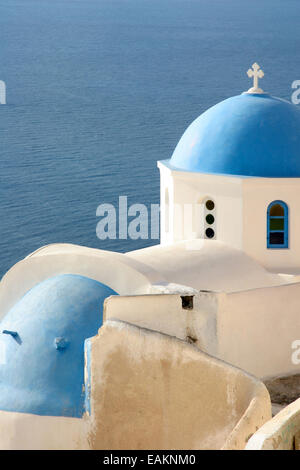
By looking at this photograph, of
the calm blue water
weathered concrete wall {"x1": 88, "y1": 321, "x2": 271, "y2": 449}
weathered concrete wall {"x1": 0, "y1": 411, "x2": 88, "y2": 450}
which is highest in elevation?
the calm blue water

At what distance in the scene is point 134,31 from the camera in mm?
84062

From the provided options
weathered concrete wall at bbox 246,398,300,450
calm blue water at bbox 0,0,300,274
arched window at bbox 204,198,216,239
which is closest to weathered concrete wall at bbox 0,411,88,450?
weathered concrete wall at bbox 246,398,300,450

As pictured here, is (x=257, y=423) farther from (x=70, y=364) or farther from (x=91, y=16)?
(x=91, y=16)

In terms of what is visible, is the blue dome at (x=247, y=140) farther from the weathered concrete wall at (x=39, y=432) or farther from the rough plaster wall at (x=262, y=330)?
the weathered concrete wall at (x=39, y=432)

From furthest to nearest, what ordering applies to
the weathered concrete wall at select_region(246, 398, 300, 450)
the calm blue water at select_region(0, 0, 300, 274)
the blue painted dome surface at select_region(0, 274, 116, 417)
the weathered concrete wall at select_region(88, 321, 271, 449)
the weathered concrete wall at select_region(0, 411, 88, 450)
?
the calm blue water at select_region(0, 0, 300, 274), the blue painted dome surface at select_region(0, 274, 116, 417), the weathered concrete wall at select_region(0, 411, 88, 450), the weathered concrete wall at select_region(88, 321, 271, 449), the weathered concrete wall at select_region(246, 398, 300, 450)

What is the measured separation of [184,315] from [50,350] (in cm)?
173

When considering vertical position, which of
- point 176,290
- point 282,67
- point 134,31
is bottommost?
point 176,290

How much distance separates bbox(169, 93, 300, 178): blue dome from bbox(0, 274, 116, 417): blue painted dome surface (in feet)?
11.4

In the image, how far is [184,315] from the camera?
35.5ft

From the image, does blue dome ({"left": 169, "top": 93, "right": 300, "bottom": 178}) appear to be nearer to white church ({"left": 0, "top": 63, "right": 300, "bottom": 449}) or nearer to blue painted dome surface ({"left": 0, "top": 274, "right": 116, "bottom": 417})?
white church ({"left": 0, "top": 63, "right": 300, "bottom": 449})

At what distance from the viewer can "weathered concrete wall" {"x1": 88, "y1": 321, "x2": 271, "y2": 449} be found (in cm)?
930
